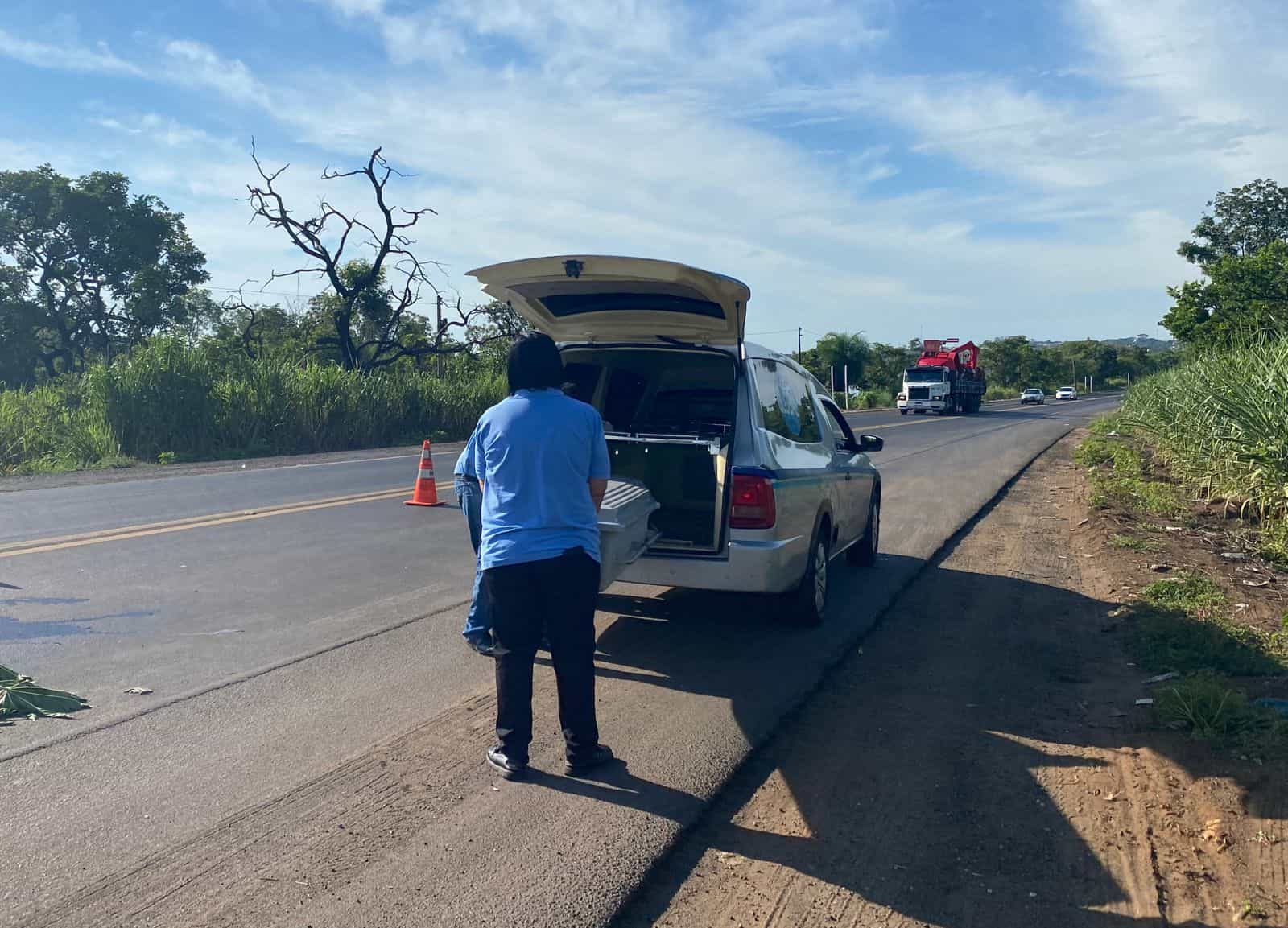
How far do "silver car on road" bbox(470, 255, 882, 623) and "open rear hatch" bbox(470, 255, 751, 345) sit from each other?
0.03 ft

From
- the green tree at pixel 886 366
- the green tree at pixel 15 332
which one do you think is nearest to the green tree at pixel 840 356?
the green tree at pixel 886 366

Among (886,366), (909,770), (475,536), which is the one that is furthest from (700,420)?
(886,366)

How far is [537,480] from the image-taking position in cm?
438

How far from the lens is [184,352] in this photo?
22250mm

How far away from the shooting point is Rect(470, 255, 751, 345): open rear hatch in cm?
588

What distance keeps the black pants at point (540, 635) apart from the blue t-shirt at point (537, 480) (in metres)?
0.07

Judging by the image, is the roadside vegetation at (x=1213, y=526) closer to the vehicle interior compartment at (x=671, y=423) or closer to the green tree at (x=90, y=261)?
the vehicle interior compartment at (x=671, y=423)

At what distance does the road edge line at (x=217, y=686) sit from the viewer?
4645 mm

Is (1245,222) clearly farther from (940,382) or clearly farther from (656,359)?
(656,359)

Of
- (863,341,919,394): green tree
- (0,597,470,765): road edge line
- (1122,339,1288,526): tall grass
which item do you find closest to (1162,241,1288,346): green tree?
(1122,339,1288,526): tall grass

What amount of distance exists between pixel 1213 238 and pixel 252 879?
59.2 meters

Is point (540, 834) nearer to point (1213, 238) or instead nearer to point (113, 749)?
point (113, 749)

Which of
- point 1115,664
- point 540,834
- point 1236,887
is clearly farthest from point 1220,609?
point 540,834

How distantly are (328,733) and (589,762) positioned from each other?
127 centimetres
